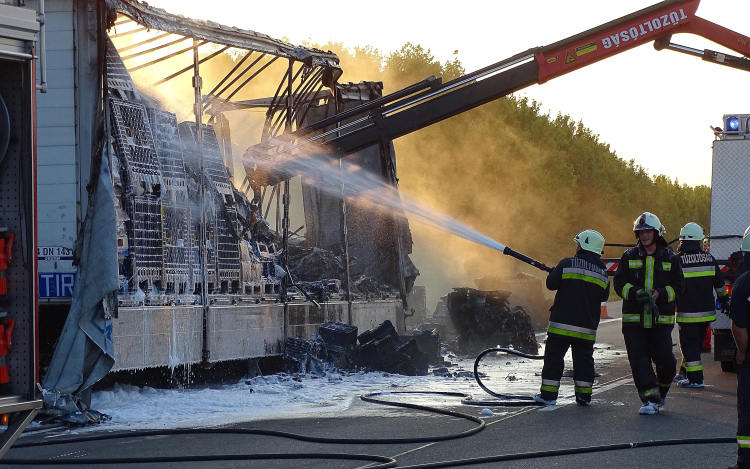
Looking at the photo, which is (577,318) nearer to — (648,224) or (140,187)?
(648,224)

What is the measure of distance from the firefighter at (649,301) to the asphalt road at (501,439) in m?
0.43

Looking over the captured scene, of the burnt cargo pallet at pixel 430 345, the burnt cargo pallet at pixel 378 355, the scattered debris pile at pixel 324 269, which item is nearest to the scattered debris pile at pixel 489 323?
the burnt cargo pallet at pixel 430 345

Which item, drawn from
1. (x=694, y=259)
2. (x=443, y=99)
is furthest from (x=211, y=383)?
(x=694, y=259)

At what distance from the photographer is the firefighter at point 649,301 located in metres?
8.82

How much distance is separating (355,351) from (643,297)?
5.28 m

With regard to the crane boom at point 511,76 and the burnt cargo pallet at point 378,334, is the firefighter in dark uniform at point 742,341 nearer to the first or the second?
the crane boom at point 511,76

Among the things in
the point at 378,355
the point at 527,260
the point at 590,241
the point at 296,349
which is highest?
the point at 590,241

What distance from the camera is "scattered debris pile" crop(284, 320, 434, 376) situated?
12594 millimetres

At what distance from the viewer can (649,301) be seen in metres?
8.76

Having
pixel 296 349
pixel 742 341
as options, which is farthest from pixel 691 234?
pixel 742 341

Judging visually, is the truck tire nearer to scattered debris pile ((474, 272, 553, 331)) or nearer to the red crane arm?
the red crane arm

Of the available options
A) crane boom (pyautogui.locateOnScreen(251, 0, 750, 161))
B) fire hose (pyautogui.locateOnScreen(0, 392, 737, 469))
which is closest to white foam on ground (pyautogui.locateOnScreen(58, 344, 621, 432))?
fire hose (pyautogui.locateOnScreen(0, 392, 737, 469))

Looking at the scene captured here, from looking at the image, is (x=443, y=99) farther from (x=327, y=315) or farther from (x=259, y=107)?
(x=259, y=107)

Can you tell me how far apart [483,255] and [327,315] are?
27898 millimetres
